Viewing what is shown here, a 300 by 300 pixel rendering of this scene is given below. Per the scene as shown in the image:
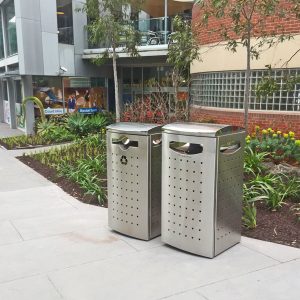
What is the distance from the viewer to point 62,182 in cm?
744

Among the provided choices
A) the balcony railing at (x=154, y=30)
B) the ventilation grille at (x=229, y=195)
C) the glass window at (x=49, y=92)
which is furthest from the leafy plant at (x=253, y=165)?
the glass window at (x=49, y=92)

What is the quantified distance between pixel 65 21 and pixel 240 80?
10564 mm

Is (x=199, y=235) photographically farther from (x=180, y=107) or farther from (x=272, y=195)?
(x=180, y=107)

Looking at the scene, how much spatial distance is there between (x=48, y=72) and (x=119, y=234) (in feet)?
44.4

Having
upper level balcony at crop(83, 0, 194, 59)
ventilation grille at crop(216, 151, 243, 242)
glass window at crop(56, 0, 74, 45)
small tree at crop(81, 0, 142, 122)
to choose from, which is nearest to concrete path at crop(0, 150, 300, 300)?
ventilation grille at crop(216, 151, 243, 242)

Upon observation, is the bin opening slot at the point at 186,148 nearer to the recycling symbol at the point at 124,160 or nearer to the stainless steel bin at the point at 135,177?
the stainless steel bin at the point at 135,177

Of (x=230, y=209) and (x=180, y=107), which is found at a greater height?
(x=180, y=107)

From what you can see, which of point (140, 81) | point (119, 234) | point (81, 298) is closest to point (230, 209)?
point (119, 234)

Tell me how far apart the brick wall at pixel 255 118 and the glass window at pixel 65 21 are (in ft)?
29.3

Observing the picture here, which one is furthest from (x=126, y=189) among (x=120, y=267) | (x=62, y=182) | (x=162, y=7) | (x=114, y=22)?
(x=162, y=7)

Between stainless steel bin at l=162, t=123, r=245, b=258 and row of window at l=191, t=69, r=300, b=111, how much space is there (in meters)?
4.76

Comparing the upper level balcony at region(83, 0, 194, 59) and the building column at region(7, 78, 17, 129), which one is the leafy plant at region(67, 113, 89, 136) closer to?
the upper level balcony at region(83, 0, 194, 59)

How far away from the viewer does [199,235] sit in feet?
12.5

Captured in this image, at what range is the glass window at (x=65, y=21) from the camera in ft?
55.8
